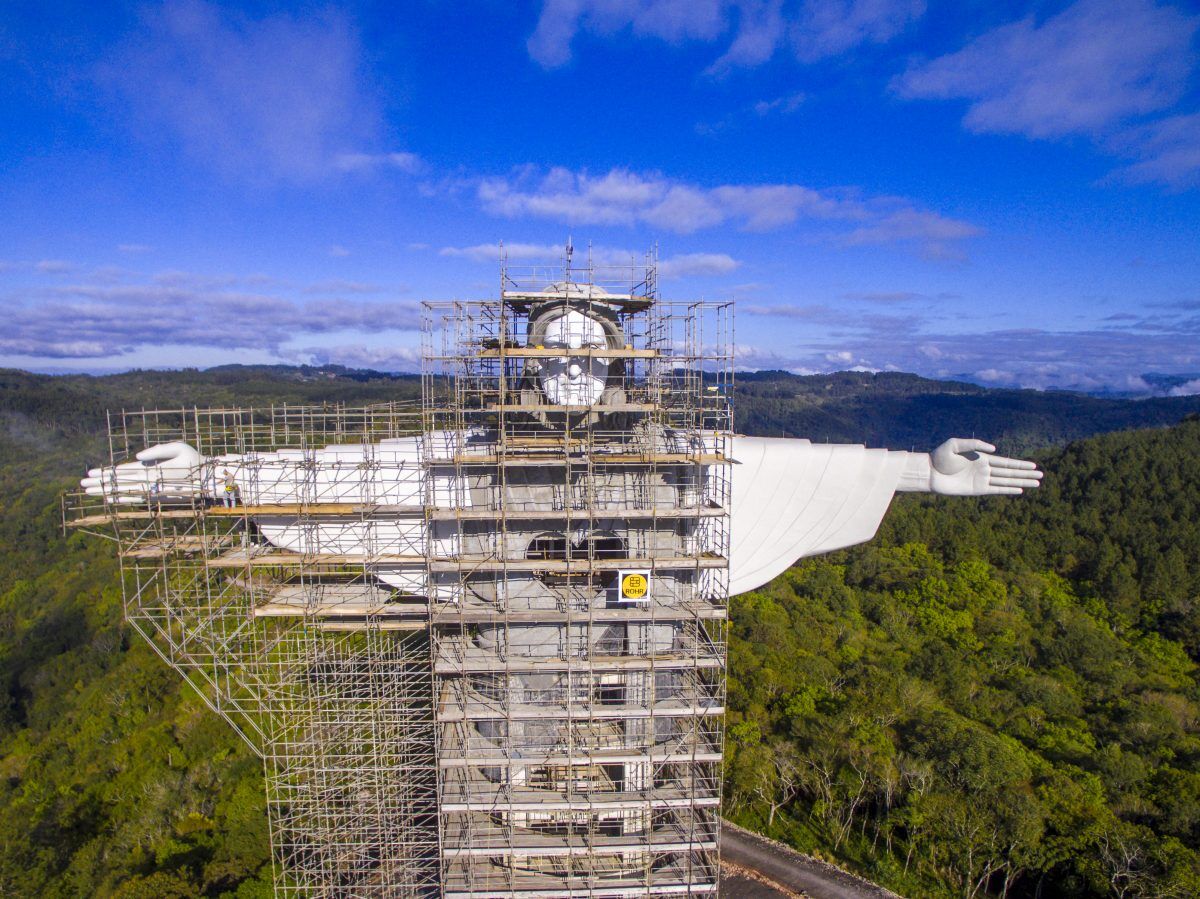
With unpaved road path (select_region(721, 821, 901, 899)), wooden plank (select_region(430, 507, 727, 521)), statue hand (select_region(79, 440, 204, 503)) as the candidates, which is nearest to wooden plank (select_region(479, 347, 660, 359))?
wooden plank (select_region(430, 507, 727, 521))

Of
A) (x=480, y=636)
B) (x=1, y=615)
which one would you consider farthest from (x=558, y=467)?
(x=1, y=615)

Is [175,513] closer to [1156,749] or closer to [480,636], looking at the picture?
[480,636]

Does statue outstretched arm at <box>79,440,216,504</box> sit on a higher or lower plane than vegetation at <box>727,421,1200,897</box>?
higher

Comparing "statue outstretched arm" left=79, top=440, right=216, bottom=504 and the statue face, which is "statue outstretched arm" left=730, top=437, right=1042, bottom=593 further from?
"statue outstretched arm" left=79, top=440, right=216, bottom=504

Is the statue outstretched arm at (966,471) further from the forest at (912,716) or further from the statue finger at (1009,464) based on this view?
the forest at (912,716)

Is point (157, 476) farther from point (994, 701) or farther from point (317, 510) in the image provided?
point (994, 701)

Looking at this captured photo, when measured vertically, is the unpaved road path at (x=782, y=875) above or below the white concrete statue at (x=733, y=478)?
below

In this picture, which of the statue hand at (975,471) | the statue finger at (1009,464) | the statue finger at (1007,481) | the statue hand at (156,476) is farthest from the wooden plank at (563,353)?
the statue finger at (1007,481)
